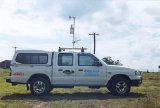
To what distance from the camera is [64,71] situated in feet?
63.5

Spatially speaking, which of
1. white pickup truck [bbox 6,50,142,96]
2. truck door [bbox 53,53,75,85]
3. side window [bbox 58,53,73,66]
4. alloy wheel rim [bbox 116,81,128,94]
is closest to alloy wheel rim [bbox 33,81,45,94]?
white pickup truck [bbox 6,50,142,96]

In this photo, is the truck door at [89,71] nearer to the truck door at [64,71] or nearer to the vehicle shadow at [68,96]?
the truck door at [64,71]

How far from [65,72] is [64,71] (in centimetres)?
6

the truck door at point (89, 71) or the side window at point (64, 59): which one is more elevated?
the side window at point (64, 59)

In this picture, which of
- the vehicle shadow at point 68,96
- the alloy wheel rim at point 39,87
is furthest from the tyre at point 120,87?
the alloy wheel rim at point 39,87

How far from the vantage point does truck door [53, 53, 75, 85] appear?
1934cm

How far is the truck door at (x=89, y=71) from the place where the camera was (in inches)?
765

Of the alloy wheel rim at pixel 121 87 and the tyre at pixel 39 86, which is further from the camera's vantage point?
the alloy wheel rim at pixel 121 87

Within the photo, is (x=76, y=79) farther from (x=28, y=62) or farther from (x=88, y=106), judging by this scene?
(x=88, y=106)

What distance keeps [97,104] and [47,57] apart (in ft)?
14.0

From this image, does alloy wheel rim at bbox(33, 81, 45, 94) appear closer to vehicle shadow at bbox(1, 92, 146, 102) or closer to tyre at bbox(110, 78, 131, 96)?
vehicle shadow at bbox(1, 92, 146, 102)

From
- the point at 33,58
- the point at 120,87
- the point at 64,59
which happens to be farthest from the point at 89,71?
the point at 33,58

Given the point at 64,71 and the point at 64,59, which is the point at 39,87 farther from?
the point at 64,59

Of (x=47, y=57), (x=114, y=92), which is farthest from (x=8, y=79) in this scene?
(x=114, y=92)
